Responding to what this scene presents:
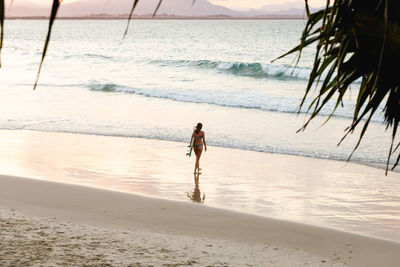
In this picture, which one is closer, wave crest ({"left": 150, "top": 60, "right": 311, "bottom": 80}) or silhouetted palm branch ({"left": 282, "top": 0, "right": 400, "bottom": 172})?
silhouetted palm branch ({"left": 282, "top": 0, "right": 400, "bottom": 172})

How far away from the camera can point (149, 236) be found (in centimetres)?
773

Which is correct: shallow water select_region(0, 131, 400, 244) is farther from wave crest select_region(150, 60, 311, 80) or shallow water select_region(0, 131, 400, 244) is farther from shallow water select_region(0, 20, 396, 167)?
wave crest select_region(150, 60, 311, 80)

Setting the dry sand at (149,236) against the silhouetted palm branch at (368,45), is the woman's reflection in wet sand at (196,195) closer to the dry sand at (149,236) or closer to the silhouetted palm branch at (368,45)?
the dry sand at (149,236)

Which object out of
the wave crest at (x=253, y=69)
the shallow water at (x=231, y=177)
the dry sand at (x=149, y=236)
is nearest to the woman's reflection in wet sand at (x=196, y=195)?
the shallow water at (x=231, y=177)

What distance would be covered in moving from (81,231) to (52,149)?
27.8ft

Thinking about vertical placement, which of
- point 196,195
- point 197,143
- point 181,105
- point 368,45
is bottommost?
point 196,195

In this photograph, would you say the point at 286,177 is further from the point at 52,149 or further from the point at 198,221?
the point at 52,149

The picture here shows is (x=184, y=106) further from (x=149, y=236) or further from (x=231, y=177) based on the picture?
(x=149, y=236)

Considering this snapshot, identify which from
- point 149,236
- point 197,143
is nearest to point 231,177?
point 197,143

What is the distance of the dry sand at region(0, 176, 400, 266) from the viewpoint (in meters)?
6.53

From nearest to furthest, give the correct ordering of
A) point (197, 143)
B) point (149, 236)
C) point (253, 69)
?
point (149, 236)
point (197, 143)
point (253, 69)

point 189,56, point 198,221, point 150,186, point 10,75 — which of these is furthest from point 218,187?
point 189,56

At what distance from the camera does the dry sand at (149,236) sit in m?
6.53

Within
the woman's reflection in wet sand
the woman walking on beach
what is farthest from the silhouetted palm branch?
the woman walking on beach
